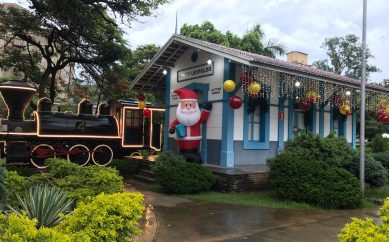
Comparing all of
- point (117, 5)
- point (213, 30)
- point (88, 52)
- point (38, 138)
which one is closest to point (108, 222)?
point (117, 5)

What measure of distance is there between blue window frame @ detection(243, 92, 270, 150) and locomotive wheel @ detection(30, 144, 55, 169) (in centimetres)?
780

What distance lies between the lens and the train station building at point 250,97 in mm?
11969

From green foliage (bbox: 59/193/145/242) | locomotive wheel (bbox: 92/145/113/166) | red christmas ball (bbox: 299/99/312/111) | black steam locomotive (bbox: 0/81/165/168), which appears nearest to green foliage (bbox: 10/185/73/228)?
green foliage (bbox: 59/193/145/242)

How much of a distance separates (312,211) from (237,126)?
4179mm

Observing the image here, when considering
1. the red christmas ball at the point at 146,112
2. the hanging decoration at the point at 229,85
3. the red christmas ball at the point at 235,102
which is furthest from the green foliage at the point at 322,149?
the red christmas ball at the point at 146,112

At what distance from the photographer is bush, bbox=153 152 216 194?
10438mm

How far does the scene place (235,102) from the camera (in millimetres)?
11625

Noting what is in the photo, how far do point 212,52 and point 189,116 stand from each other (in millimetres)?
2139

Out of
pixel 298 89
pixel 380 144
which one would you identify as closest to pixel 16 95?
pixel 298 89

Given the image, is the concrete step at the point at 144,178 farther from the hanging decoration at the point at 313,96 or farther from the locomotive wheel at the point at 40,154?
the hanging decoration at the point at 313,96

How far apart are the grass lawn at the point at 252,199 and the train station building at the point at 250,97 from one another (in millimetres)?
1653

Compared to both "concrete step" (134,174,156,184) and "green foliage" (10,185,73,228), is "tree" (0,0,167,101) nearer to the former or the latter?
"concrete step" (134,174,156,184)

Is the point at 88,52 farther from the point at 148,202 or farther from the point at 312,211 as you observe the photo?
the point at 312,211

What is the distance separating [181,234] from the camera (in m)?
6.59
